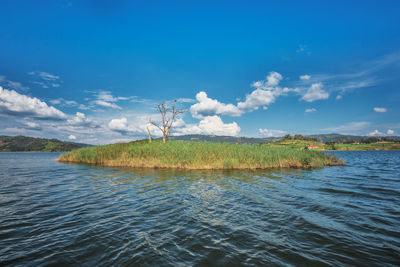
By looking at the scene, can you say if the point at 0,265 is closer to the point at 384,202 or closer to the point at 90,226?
the point at 90,226

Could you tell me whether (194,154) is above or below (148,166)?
above

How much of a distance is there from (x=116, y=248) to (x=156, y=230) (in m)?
1.22

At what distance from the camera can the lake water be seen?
4070mm

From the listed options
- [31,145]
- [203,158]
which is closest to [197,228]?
[203,158]

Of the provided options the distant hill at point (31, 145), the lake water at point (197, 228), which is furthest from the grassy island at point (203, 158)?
the distant hill at point (31, 145)

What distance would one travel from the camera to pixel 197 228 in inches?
218

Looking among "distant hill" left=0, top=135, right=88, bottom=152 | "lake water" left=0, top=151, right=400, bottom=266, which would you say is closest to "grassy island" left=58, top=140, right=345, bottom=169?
"lake water" left=0, top=151, right=400, bottom=266

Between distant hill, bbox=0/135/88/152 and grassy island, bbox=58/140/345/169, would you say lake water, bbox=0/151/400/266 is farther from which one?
distant hill, bbox=0/135/88/152

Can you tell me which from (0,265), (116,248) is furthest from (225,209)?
(0,265)

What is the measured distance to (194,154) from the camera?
63.4ft

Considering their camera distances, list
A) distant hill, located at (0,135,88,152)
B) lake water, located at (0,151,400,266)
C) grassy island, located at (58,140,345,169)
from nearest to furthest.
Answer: lake water, located at (0,151,400,266) < grassy island, located at (58,140,345,169) < distant hill, located at (0,135,88,152)

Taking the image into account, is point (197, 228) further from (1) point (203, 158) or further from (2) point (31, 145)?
(2) point (31, 145)

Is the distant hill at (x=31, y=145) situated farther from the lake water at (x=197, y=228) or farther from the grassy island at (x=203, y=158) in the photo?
the lake water at (x=197, y=228)

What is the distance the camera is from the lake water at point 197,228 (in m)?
4.07
